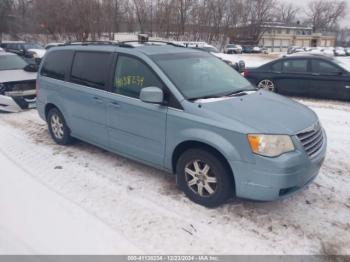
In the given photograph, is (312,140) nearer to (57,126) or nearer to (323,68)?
(57,126)

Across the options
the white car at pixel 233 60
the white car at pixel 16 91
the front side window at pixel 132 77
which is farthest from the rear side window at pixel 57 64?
the white car at pixel 233 60

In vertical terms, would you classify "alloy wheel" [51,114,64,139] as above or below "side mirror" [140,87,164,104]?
below

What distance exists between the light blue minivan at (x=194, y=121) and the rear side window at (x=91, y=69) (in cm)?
2

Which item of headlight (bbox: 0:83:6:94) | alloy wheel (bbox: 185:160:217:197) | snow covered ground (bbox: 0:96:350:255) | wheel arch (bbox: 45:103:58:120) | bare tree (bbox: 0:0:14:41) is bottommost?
snow covered ground (bbox: 0:96:350:255)

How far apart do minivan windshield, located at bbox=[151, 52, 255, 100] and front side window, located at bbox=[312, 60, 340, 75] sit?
18.8 ft

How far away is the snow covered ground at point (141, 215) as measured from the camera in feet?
9.82

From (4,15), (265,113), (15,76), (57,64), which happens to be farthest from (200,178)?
(4,15)

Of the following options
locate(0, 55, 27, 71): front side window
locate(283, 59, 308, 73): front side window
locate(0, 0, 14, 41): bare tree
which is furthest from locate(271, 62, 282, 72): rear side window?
locate(0, 0, 14, 41): bare tree

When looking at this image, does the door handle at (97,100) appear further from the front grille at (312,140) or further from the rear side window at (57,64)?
the front grille at (312,140)

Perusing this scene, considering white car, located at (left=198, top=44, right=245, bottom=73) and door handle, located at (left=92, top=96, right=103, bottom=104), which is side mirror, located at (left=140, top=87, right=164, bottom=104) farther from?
white car, located at (left=198, top=44, right=245, bottom=73)

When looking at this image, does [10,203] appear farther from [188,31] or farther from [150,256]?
[188,31]

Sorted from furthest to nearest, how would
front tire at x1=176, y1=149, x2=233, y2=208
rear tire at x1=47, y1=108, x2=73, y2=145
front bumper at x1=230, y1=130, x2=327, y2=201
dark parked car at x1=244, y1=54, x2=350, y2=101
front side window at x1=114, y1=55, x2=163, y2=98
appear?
1. dark parked car at x1=244, y1=54, x2=350, y2=101
2. rear tire at x1=47, y1=108, x2=73, y2=145
3. front side window at x1=114, y1=55, x2=163, y2=98
4. front tire at x1=176, y1=149, x2=233, y2=208
5. front bumper at x1=230, y1=130, x2=327, y2=201

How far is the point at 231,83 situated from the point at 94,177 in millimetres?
2274

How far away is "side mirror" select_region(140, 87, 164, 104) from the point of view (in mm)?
3584
